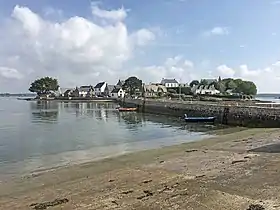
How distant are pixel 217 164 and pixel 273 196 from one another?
5.21 metres

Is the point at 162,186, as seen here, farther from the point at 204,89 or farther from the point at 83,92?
the point at 83,92

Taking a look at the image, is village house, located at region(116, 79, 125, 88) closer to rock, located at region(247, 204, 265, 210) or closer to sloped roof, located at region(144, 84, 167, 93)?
sloped roof, located at region(144, 84, 167, 93)

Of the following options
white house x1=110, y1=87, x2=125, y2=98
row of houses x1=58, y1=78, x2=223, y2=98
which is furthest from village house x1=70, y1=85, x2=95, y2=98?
white house x1=110, y1=87, x2=125, y2=98

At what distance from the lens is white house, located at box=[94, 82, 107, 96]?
6964 inches

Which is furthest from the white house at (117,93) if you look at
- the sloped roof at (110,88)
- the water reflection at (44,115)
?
the water reflection at (44,115)

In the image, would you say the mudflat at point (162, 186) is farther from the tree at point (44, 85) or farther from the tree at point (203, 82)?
the tree at point (44, 85)

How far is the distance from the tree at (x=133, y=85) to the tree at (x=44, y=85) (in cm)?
4927

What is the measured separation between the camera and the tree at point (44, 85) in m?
180

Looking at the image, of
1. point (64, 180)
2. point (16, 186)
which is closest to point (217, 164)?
point (64, 180)

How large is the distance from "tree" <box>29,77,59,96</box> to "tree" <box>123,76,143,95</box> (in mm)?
49265

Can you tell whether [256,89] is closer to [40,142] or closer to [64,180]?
[40,142]

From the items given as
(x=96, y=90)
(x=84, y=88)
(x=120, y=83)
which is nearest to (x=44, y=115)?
(x=120, y=83)

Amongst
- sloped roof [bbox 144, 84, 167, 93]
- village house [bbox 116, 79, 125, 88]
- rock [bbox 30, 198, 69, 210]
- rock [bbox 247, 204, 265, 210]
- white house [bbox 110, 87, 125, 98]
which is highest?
village house [bbox 116, 79, 125, 88]

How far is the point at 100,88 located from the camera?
181 meters
